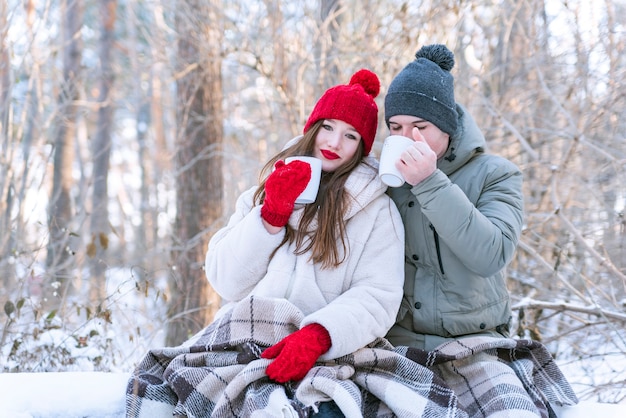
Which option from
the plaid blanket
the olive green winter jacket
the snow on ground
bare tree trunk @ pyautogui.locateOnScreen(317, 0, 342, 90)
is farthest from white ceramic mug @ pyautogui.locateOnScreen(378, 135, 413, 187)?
bare tree trunk @ pyautogui.locateOnScreen(317, 0, 342, 90)

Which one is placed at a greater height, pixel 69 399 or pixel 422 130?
pixel 422 130

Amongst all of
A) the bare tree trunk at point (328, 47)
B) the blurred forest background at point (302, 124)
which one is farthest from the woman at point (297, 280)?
the bare tree trunk at point (328, 47)

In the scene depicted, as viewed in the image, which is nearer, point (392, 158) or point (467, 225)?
point (467, 225)

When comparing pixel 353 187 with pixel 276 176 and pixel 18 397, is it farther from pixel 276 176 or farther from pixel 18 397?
pixel 18 397

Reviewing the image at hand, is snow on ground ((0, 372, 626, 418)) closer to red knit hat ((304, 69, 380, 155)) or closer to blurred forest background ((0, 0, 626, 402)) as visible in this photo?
red knit hat ((304, 69, 380, 155))

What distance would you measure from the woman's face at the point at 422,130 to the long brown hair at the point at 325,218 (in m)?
0.19

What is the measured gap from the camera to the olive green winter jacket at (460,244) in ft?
7.67

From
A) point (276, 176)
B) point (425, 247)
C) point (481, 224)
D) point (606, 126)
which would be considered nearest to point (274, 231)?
point (276, 176)

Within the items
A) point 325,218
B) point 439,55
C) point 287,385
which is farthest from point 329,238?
point 439,55

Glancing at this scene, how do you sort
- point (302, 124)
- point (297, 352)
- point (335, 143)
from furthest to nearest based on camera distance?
point (302, 124), point (335, 143), point (297, 352)

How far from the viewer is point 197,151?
6406mm

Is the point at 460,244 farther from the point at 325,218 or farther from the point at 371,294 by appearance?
the point at 325,218

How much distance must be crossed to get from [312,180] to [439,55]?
2.57ft

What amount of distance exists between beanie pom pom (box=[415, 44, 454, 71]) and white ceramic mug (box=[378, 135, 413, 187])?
1.54ft
